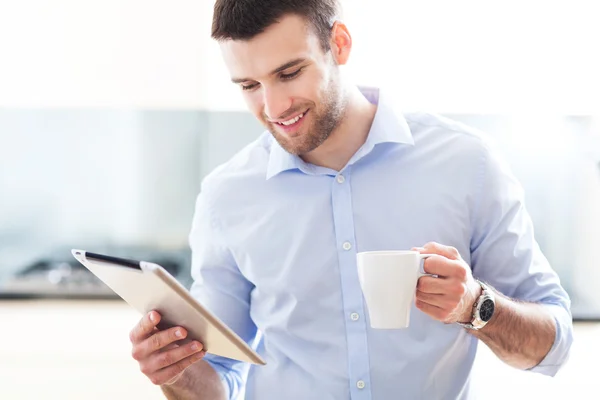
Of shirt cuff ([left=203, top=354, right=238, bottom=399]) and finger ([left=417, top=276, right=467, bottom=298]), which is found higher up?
finger ([left=417, top=276, right=467, bottom=298])

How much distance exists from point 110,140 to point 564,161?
1.36 m

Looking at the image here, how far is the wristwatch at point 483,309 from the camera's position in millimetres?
1222

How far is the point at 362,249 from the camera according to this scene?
151cm

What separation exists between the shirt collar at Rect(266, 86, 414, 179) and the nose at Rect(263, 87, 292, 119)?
0.45ft

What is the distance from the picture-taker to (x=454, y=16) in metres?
2.18

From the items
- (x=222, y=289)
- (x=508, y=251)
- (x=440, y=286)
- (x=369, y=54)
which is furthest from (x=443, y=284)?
(x=369, y=54)

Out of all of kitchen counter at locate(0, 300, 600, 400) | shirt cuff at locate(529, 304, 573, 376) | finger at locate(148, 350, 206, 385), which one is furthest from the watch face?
kitchen counter at locate(0, 300, 600, 400)

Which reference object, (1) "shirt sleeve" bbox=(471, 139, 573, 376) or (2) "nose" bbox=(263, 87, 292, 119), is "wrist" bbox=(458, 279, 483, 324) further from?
(2) "nose" bbox=(263, 87, 292, 119)

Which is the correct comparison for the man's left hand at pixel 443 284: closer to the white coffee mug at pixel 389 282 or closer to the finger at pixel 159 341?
the white coffee mug at pixel 389 282

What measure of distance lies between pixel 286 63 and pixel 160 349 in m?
0.57

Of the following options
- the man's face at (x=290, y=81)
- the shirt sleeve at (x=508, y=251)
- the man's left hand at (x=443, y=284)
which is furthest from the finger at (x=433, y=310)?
the man's face at (x=290, y=81)

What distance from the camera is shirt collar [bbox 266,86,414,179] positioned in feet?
5.03

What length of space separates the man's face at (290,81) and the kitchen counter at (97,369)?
0.83 metres

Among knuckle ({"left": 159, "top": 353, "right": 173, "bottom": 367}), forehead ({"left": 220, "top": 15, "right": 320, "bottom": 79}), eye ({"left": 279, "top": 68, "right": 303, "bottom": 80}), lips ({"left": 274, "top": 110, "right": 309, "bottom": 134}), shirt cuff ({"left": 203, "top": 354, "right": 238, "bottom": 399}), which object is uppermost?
forehead ({"left": 220, "top": 15, "right": 320, "bottom": 79})
